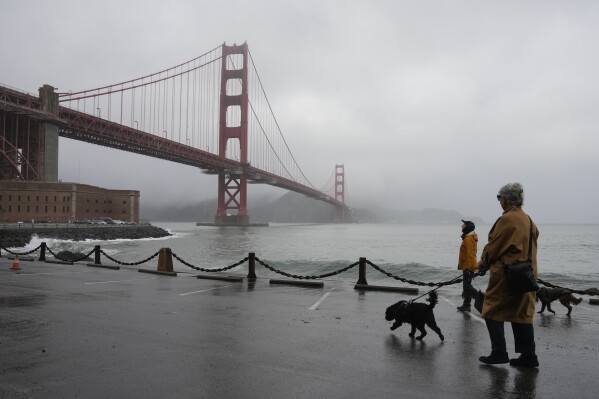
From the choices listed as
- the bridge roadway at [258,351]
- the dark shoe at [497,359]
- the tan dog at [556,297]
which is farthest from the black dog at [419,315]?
the tan dog at [556,297]

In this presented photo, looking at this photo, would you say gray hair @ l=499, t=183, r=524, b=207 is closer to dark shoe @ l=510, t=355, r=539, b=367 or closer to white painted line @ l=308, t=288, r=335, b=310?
dark shoe @ l=510, t=355, r=539, b=367

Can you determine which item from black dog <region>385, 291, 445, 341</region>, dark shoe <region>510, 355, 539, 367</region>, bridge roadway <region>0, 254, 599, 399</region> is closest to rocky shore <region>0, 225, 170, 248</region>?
bridge roadway <region>0, 254, 599, 399</region>

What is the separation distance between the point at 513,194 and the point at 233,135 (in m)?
98.6

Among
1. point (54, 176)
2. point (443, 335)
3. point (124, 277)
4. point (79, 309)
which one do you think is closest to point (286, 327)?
point (443, 335)

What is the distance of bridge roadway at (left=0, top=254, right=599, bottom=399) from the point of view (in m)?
4.53

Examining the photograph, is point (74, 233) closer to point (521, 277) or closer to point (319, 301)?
point (319, 301)

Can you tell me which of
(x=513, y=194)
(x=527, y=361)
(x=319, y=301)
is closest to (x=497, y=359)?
(x=527, y=361)

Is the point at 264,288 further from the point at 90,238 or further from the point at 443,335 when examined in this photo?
the point at 90,238

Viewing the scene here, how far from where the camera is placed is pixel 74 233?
5838 cm

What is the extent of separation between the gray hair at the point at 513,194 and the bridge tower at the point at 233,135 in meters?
91.2

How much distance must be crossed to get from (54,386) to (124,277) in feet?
34.3

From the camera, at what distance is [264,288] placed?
12398 millimetres

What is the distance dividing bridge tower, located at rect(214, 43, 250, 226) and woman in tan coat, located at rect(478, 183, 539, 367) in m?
91.3

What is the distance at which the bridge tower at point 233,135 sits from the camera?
98500 mm
